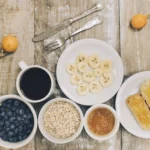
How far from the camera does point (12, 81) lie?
1.23 metres

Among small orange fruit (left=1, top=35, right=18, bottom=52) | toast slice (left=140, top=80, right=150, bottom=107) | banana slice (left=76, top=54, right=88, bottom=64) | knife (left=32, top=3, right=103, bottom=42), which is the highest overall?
knife (left=32, top=3, right=103, bottom=42)

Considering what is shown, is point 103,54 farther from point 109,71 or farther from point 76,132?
point 76,132

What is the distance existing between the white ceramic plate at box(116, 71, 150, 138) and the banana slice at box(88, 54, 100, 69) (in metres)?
0.10

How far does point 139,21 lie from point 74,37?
192mm

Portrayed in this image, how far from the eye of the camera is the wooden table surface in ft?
4.00

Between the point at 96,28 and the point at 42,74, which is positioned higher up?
the point at 96,28

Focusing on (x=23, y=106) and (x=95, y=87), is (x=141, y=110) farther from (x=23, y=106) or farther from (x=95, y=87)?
(x=23, y=106)

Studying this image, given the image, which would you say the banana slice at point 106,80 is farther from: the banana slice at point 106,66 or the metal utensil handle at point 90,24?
the metal utensil handle at point 90,24

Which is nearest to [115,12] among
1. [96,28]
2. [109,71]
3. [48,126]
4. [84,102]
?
[96,28]

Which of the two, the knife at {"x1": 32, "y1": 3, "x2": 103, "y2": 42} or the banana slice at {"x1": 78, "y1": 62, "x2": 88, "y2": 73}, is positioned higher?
the knife at {"x1": 32, "y1": 3, "x2": 103, "y2": 42}

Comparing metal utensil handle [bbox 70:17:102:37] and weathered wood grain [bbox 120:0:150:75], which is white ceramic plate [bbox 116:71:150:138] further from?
metal utensil handle [bbox 70:17:102:37]

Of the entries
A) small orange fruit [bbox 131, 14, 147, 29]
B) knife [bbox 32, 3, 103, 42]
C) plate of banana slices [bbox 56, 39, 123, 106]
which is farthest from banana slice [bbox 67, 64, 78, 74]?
small orange fruit [bbox 131, 14, 147, 29]

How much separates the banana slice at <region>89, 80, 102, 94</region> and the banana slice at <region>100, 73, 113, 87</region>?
0.04 feet

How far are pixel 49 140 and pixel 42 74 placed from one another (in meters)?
0.19
